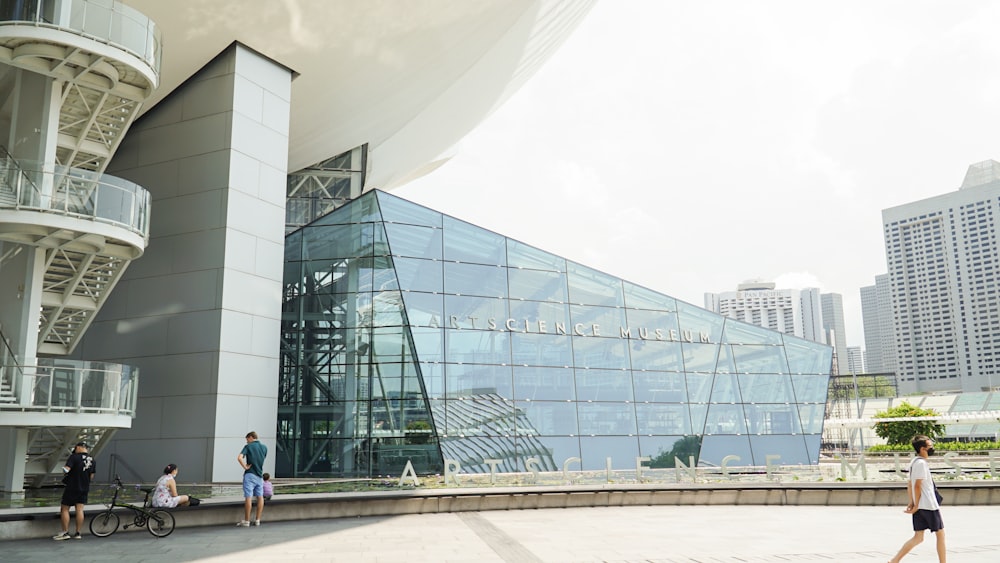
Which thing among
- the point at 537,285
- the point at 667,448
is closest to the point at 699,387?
the point at 667,448

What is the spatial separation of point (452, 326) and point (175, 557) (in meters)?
15.6

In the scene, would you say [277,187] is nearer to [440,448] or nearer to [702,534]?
[440,448]

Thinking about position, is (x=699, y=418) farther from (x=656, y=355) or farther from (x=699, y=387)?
(x=656, y=355)

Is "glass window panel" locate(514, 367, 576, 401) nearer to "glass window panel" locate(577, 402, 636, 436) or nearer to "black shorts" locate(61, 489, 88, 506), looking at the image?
"glass window panel" locate(577, 402, 636, 436)

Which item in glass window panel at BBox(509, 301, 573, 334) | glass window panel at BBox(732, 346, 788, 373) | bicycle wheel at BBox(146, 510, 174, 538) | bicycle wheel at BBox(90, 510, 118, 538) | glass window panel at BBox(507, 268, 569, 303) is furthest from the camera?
glass window panel at BBox(732, 346, 788, 373)

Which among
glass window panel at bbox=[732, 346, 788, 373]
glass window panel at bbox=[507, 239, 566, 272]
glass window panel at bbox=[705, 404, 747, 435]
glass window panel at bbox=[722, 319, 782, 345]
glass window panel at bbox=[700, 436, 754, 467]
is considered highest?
glass window panel at bbox=[507, 239, 566, 272]

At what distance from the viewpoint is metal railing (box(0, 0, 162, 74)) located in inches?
642

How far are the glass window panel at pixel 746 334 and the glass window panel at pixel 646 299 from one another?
229 cm

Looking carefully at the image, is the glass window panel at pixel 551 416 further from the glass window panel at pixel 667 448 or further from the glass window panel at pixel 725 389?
the glass window panel at pixel 725 389

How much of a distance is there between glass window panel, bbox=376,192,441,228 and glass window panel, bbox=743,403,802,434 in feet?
43.3

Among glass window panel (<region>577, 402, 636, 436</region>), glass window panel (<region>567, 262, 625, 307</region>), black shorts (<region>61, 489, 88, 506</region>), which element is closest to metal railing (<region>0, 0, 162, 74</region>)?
black shorts (<region>61, 489, 88, 506</region>)

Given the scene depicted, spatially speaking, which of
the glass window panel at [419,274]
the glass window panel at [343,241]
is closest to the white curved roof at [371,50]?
the glass window panel at [343,241]

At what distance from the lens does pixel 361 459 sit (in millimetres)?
24094

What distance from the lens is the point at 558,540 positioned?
1180cm
